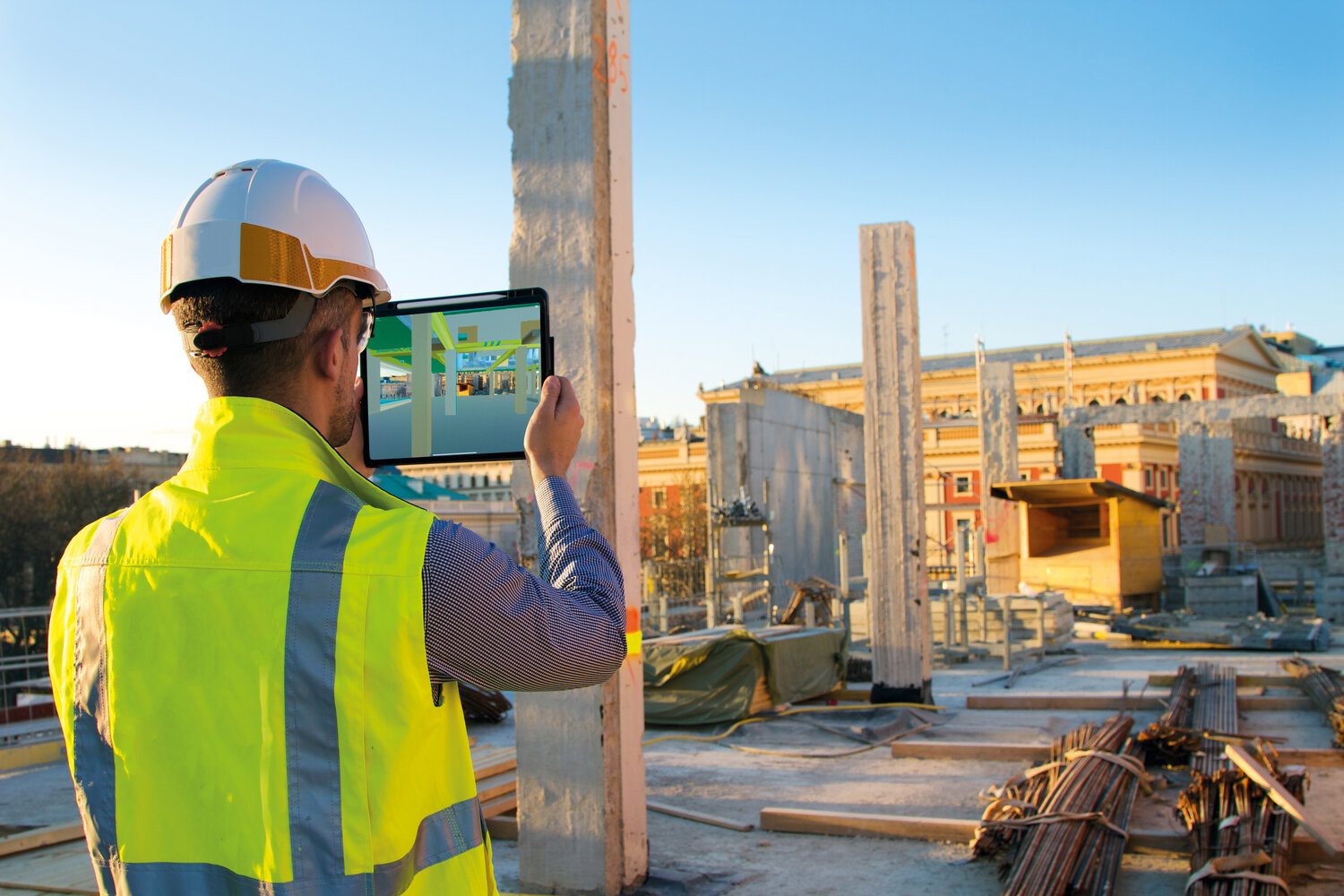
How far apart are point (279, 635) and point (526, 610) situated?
354mm

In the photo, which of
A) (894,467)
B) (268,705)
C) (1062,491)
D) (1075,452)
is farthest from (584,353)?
(1075,452)

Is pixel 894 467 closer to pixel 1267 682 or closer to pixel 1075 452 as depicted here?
pixel 1267 682

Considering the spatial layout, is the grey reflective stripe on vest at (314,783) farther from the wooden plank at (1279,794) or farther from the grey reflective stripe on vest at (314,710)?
the wooden plank at (1279,794)

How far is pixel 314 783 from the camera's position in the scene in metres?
1.47

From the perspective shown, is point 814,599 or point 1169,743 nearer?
point 1169,743

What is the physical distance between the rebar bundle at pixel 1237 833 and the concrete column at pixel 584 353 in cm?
271

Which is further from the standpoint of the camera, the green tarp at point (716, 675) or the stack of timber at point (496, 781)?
the green tarp at point (716, 675)

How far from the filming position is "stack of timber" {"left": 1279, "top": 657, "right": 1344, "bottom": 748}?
8027 millimetres

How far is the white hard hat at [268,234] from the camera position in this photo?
5.51ft

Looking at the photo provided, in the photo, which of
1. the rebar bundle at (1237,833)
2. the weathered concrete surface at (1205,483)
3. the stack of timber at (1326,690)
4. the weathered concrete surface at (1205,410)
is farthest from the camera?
the weathered concrete surface at (1205,483)

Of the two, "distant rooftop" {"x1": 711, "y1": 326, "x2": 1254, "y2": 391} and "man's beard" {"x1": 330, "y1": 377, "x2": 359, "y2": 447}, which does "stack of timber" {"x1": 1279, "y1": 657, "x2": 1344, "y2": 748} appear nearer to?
"man's beard" {"x1": 330, "y1": 377, "x2": 359, "y2": 447}

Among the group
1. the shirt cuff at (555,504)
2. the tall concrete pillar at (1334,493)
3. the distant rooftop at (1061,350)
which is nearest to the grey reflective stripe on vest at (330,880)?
the shirt cuff at (555,504)

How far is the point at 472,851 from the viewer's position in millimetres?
1597

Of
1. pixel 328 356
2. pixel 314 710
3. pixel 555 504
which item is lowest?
pixel 314 710
